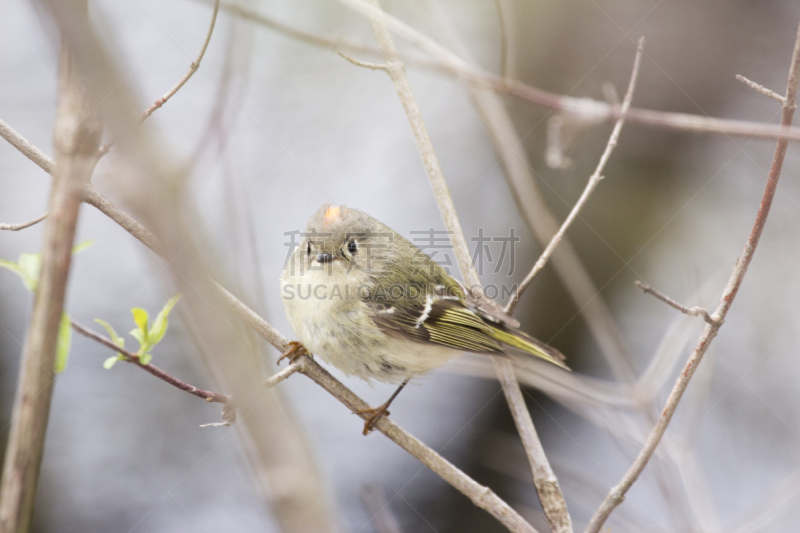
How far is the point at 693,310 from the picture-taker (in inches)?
43.1

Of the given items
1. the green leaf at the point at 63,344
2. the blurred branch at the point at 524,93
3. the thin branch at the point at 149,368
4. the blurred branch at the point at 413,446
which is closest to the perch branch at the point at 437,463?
the blurred branch at the point at 413,446

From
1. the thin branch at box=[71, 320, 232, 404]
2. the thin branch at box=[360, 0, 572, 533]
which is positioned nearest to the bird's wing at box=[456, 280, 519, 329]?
the thin branch at box=[360, 0, 572, 533]

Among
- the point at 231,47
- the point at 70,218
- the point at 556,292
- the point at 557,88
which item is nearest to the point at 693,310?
the point at 231,47

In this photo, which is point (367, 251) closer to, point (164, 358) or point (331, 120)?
point (331, 120)

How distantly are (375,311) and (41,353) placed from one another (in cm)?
145

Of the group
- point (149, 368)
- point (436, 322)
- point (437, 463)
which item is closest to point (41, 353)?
point (149, 368)

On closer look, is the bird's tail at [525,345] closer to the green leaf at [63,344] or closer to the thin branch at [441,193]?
the thin branch at [441,193]

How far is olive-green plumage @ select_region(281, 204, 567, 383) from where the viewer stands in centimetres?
177

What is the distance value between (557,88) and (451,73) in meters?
2.11

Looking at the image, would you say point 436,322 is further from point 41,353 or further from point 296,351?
point 41,353

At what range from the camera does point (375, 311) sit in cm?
187

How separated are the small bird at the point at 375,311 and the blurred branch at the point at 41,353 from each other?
1.21 m

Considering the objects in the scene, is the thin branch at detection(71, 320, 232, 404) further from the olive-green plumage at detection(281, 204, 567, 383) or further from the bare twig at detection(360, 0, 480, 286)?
the bare twig at detection(360, 0, 480, 286)

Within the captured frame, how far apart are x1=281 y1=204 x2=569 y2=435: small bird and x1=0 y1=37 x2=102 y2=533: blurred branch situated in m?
1.21
